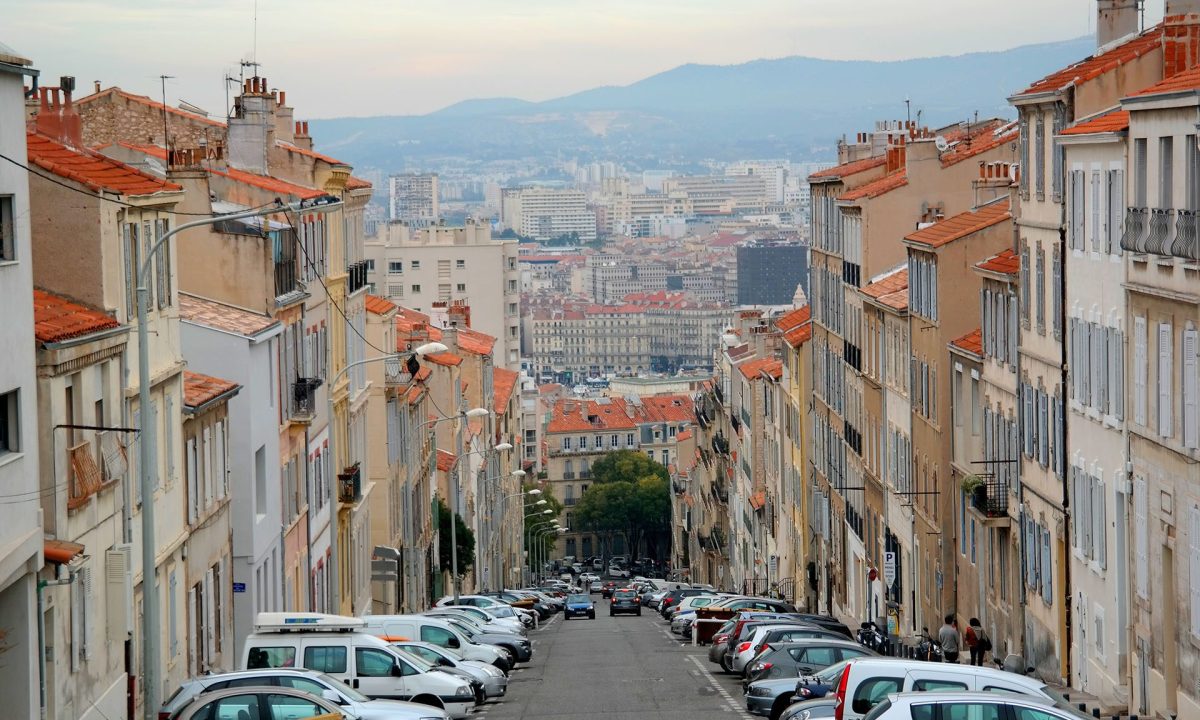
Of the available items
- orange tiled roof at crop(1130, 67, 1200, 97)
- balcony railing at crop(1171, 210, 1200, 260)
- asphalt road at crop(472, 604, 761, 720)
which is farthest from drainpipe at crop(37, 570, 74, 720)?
orange tiled roof at crop(1130, 67, 1200, 97)

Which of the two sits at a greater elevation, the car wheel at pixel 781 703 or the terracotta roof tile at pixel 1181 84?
the terracotta roof tile at pixel 1181 84

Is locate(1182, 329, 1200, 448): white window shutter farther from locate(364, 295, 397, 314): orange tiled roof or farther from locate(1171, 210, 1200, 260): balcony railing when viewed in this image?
locate(364, 295, 397, 314): orange tiled roof

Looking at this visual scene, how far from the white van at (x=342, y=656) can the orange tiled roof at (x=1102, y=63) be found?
53.2 ft

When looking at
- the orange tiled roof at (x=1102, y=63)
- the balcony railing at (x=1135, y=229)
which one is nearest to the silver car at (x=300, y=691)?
the balcony railing at (x=1135, y=229)

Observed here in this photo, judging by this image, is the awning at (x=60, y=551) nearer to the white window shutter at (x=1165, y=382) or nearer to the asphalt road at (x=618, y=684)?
the asphalt road at (x=618, y=684)

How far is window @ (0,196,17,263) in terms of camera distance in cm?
2434

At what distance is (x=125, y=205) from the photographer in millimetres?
30062

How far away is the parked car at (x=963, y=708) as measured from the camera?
2178 centimetres

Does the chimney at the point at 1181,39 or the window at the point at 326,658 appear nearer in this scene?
the window at the point at 326,658

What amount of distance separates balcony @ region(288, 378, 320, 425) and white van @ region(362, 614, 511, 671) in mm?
6139

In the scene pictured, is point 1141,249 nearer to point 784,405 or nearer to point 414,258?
point 784,405

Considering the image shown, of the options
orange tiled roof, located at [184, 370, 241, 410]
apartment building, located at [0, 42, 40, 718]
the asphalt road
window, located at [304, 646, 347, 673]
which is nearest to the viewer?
apartment building, located at [0, 42, 40, 718]

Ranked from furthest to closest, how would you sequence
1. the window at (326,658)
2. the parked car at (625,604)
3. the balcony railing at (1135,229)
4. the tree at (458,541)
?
the parked car at (625,604) → the tree at (458,541) → the window at (326,658) → the balcony railing at (1135,229)

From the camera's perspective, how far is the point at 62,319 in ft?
89.9
